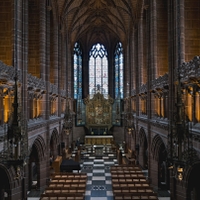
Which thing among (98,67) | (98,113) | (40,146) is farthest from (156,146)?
(98,67)

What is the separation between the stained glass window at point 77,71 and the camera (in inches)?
1822

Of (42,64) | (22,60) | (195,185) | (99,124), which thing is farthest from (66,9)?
(195,185)

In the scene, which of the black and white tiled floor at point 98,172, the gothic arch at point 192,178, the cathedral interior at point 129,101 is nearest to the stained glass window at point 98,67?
the cathedral interior at point 129,101

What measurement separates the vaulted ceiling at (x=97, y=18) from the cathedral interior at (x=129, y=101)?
0.19 metres

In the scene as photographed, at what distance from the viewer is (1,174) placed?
47.9 ft

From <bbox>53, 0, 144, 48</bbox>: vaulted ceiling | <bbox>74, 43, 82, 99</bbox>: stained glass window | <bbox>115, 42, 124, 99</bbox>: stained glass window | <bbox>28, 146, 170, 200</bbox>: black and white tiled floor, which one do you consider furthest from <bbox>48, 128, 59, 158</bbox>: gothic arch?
<bbox>115, 42, 124, 99</bbox>: stained glass window

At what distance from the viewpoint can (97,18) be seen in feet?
133

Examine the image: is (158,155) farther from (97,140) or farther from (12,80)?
(97,140)

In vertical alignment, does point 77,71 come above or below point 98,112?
above

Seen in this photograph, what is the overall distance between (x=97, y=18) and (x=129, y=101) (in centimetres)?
1426

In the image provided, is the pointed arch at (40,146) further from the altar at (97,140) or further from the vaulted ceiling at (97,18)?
the altar at (97,140)

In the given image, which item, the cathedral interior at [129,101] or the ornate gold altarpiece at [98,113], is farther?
the ornate gold altarpiece at [98,113]

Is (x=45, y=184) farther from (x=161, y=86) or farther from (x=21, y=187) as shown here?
(x=161, y=86)

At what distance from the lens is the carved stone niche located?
141ft
